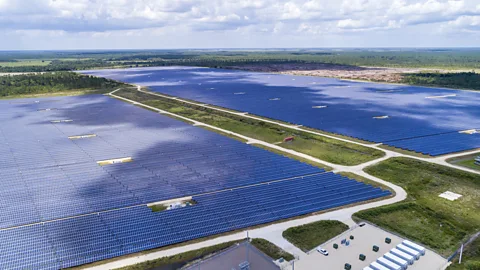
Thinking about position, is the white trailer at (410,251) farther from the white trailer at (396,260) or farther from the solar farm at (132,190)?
the solar farm at (132,190)

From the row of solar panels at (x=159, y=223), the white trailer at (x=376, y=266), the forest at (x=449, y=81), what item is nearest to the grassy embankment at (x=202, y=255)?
the row of solar panels at (x=159, y=223)

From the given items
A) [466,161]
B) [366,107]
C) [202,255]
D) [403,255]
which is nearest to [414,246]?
[403,255]

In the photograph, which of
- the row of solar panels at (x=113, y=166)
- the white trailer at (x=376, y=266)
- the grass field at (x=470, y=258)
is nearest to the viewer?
the white trailer at (x=376, y=266)

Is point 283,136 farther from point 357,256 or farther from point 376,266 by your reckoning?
point 376,266

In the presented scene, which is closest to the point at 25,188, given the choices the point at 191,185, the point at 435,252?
the point at 191,185

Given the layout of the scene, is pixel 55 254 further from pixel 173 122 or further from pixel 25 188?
pixel 173 122

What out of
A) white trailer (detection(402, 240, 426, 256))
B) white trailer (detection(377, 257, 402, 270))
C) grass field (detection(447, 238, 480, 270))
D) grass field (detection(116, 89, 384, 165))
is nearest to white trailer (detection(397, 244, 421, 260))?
white trailer (detection(402, 240, 426, 256))
